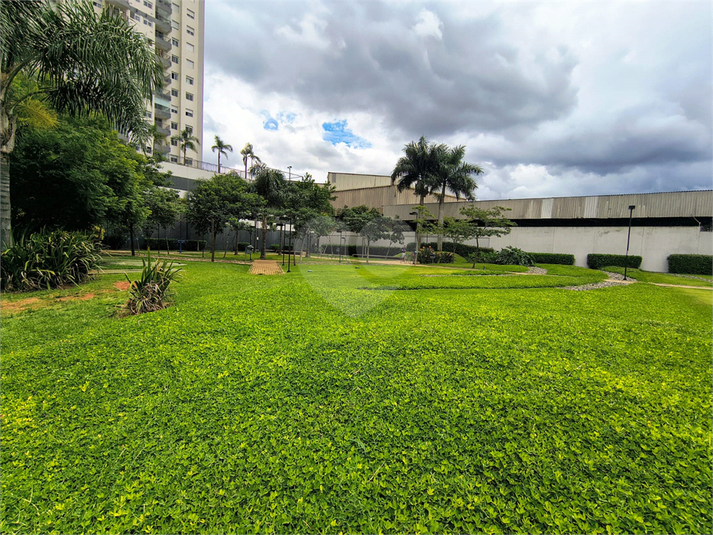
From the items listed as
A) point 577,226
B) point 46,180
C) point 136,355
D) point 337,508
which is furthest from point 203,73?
point 337,508

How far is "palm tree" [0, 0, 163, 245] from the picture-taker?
6285 mm

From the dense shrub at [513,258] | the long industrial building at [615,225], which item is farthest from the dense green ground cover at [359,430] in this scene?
the long industrial building at [615,225]

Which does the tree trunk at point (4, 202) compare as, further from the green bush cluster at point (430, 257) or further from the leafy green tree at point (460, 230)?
the green bush cluster at point (430, 257)

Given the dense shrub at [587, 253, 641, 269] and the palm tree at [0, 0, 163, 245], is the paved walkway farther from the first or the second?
the dense shrub at [587, 253, 641, 269]

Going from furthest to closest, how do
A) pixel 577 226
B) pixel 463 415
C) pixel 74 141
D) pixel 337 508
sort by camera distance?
pixel 577 226, pixel 74 141, pixel 463 415, pixel 337 508

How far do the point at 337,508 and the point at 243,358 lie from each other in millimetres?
2008

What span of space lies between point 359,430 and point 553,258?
23620mm

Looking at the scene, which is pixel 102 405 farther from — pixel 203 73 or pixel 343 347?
pixel 203 73

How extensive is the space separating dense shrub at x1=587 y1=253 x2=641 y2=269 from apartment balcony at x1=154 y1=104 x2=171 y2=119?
1705 inches

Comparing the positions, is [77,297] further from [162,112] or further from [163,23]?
[163,23]

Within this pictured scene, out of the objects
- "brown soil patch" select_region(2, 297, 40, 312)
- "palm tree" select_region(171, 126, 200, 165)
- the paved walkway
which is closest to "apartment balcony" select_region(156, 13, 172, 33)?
"palm tree" select_region(171, 126, 200, 165)

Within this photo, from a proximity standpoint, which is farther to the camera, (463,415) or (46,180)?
(46,180)

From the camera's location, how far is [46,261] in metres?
7.41

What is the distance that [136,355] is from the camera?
12.0 feet
